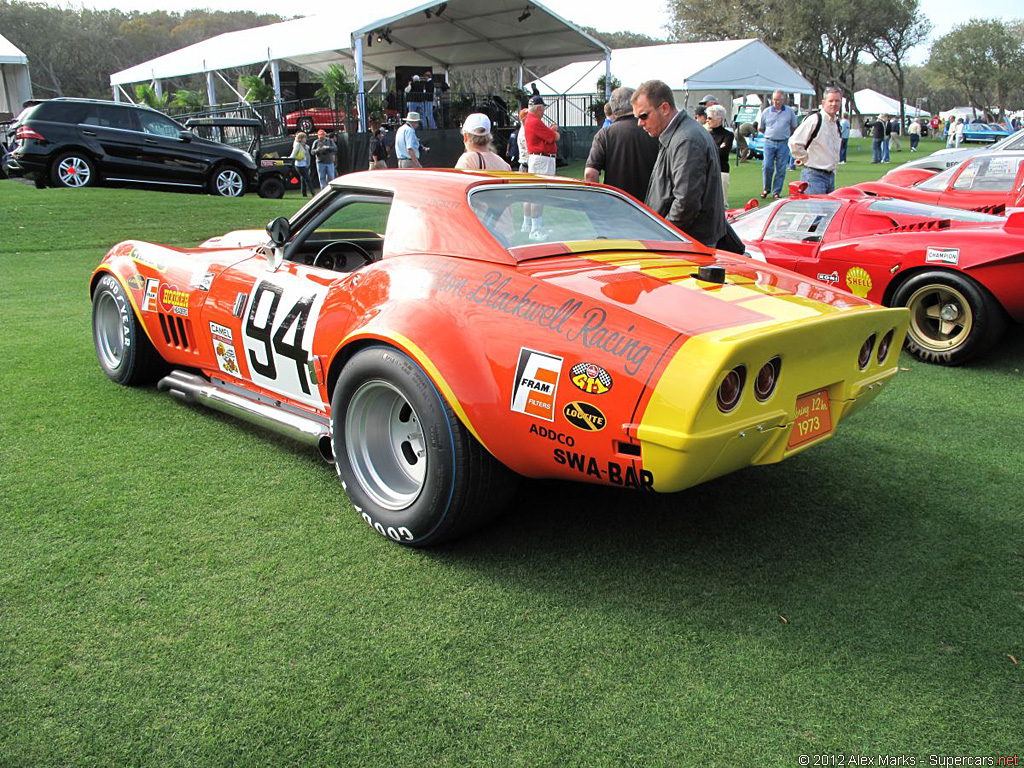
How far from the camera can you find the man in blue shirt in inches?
503

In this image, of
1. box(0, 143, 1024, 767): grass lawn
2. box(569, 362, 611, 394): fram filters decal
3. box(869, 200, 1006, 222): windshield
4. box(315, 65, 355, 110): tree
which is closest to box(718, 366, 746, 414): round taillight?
box(569, 362, 611, 394): fram filters decal

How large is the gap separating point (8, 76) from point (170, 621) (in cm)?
3047

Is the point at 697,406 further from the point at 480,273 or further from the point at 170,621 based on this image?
the point at 170,621

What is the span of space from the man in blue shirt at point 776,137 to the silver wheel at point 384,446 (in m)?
10.5

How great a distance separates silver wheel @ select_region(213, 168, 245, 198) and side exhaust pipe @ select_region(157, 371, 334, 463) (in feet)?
40.2

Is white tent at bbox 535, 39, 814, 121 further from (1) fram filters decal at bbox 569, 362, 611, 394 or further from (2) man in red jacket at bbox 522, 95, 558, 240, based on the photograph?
(1) fram filters decal at bbox 569, 362, 611, 394

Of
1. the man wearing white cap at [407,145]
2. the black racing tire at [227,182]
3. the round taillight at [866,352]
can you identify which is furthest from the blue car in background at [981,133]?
the round taillight at [866,352]

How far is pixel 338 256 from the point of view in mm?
4043

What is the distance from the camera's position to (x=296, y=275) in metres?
3.67

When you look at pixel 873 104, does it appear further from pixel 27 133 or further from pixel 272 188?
pixel 27 133

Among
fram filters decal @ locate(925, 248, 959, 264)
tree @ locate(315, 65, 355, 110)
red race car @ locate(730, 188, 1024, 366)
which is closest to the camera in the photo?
red race car @ locate(730, 188, 1024, 366)

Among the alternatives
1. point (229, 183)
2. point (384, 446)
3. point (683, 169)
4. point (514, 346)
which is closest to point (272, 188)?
point (229, 183)

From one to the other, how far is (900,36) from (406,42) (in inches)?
1623

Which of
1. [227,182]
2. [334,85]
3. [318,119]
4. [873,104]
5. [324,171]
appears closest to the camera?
[227,182]
